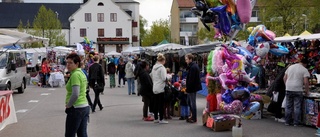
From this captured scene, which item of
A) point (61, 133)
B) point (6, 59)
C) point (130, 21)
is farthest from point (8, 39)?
point (130, 21)

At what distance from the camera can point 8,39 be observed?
11.5 m

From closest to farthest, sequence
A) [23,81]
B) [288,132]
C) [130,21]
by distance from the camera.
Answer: [288,132], [23,81], [130,21]

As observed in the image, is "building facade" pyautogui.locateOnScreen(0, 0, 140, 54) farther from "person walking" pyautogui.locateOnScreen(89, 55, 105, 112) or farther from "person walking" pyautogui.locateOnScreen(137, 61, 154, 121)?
"person walking" pyautogui.locateOnScreen(137, 61, 154, 121)

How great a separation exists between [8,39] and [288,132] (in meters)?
7.85

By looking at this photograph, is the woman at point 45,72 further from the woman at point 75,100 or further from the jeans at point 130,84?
the woman at point 75,100

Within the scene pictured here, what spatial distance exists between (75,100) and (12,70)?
44.7 feet

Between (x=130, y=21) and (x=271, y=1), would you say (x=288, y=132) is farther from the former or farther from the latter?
(x=130, y=21)

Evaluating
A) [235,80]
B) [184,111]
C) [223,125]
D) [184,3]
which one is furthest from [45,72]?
[184,3]

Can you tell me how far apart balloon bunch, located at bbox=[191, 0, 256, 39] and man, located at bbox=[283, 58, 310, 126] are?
78.0 inches

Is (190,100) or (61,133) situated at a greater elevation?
(190,100)

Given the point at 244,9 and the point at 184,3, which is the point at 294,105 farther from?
the point at 184,3

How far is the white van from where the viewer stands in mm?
17578

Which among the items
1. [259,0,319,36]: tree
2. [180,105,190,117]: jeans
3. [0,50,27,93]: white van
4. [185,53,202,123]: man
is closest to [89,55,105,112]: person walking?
[180,105,190,117]: jeans

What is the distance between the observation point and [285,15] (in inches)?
1401
